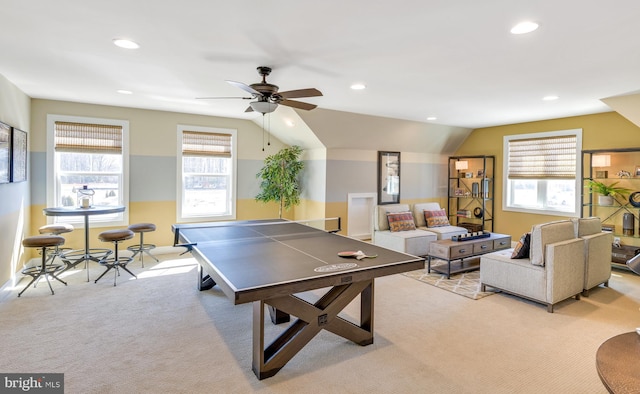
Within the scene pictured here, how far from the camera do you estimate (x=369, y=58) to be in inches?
127

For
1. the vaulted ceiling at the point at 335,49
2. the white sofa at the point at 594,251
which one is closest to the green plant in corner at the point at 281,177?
the vaulted ceiling at the point at 335,49


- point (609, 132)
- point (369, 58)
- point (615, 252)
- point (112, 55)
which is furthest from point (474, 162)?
point (112, 55)

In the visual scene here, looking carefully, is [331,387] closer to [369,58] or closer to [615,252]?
[369,58]

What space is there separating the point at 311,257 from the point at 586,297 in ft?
11.6

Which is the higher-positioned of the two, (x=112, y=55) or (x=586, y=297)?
(x=112, y=55)

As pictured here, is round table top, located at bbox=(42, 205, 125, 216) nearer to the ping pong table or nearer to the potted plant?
the ping pong table

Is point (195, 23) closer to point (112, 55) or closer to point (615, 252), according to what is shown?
point (112, 55)

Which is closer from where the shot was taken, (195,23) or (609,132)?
(195,23)

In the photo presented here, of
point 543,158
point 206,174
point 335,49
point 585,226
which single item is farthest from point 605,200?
point 206,174

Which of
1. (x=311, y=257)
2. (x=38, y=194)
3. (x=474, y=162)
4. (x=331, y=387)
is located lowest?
(x=331, y=387)

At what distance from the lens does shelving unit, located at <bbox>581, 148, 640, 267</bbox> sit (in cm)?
514

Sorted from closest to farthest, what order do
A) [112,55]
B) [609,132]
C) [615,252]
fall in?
[112,55] < [615,252] < [609,132]

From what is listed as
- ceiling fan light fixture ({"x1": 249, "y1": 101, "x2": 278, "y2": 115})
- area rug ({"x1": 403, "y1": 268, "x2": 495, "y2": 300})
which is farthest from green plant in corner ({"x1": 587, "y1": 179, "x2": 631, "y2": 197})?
ceiling fan light fixture ({"x1": 249, "y1": 101, "x2": 278, "y2": 115})

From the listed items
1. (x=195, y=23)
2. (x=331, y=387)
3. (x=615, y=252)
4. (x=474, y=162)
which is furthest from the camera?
(x=474, y=162)
